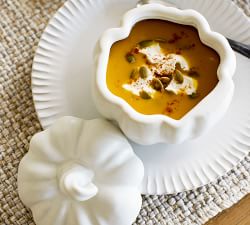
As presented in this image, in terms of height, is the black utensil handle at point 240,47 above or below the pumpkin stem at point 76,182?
above

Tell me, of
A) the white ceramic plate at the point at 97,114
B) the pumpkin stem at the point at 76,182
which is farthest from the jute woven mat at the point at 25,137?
the pumpkin stem at the point at 76,182

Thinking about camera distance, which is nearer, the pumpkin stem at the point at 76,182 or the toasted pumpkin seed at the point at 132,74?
the pumpkin stem at the point at 76,182

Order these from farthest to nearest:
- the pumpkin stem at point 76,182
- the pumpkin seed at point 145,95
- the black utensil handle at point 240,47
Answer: the black utensil handle at point 240,47 < the pumpkin seed at point 145,95 < the pumpkin stem at point 76,182

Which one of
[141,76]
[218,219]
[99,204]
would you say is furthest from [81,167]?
[218,219]

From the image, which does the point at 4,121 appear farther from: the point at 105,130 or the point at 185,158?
the point at 185,158

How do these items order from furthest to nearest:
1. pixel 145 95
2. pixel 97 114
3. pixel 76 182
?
pixel 97 114
pixel 145 95
pixel 76 182

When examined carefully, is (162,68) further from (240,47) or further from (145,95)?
(240,47)

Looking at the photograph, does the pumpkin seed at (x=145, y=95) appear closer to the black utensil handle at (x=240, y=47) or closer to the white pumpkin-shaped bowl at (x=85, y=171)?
the white pumpkin-shaped bowl at (x=85, y=171)

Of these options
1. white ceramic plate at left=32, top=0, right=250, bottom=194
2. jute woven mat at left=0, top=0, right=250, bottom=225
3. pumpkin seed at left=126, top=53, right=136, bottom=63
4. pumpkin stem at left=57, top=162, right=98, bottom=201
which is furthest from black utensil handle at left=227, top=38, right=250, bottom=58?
pumpkin stem at left=57, top=162, right=98, bottom=201

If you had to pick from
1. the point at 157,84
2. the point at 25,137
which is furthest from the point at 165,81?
the point at 25,137
